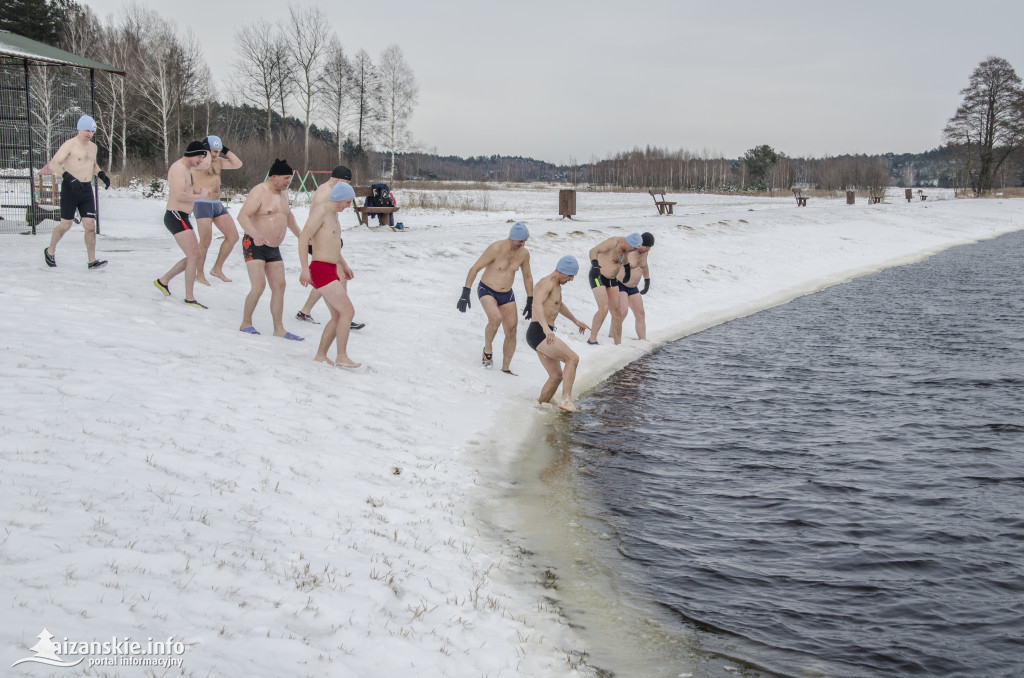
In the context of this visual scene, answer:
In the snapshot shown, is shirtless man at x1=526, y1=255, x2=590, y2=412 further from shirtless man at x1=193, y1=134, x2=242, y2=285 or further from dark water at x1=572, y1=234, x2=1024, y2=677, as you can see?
shirtless man at x1=193, y1=134, x2=242, y2=285

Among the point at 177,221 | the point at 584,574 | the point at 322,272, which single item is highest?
the point at 177,221

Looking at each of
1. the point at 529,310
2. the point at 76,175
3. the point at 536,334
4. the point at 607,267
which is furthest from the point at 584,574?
the point at 76,175

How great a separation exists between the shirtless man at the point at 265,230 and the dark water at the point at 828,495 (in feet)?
13.0

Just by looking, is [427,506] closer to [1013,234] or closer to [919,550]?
[919,550]

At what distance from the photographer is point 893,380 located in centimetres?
1105

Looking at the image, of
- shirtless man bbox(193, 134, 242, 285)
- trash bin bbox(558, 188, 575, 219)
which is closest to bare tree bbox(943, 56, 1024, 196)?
trash bin bbox(558, 188, 575, 219)

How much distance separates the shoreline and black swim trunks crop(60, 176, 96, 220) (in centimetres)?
653

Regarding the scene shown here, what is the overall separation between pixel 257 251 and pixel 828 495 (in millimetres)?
6524

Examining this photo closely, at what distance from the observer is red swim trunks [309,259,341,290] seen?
8.60m

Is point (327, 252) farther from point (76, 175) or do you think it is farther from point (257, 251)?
point (76, 175)

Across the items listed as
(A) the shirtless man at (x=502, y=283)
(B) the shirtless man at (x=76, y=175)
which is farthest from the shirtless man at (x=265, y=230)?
(B) the shirtless man at (x=76, y=175)

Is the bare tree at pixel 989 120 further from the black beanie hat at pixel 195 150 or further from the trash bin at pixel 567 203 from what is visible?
the black beanie hat at pixel 195 150

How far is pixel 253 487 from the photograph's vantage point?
5676 mm

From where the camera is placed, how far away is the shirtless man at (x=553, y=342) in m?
9.18
